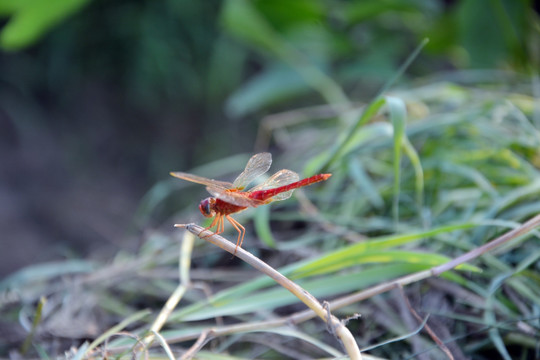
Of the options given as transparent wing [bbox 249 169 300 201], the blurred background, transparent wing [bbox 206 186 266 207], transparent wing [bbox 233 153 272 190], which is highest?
the blurred background

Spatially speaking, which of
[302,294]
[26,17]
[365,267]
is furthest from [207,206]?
[26,17]

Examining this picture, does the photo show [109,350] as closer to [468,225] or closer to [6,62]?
[468,225]

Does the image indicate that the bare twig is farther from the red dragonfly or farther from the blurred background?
the blurred background

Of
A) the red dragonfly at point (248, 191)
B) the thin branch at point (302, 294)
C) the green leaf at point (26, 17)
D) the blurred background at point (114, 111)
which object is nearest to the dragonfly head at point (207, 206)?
the red dragonfly at point (248, 191)

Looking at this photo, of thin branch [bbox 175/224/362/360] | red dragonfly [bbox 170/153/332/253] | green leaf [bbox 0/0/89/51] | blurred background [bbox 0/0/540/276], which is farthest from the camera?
blurred background [bbox 0/0/540/276]

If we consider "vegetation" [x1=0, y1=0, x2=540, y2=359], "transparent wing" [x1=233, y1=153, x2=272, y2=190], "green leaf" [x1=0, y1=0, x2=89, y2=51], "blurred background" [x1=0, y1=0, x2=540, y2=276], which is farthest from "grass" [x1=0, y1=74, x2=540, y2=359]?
"blurred background" [x1=0, y1=0, x2=540, y2=276]

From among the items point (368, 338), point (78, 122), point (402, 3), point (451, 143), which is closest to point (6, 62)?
point (78, 122)

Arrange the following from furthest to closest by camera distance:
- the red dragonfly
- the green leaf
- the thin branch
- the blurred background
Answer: the blurred background
the green leaf
the red dragonfly
the thin branch
